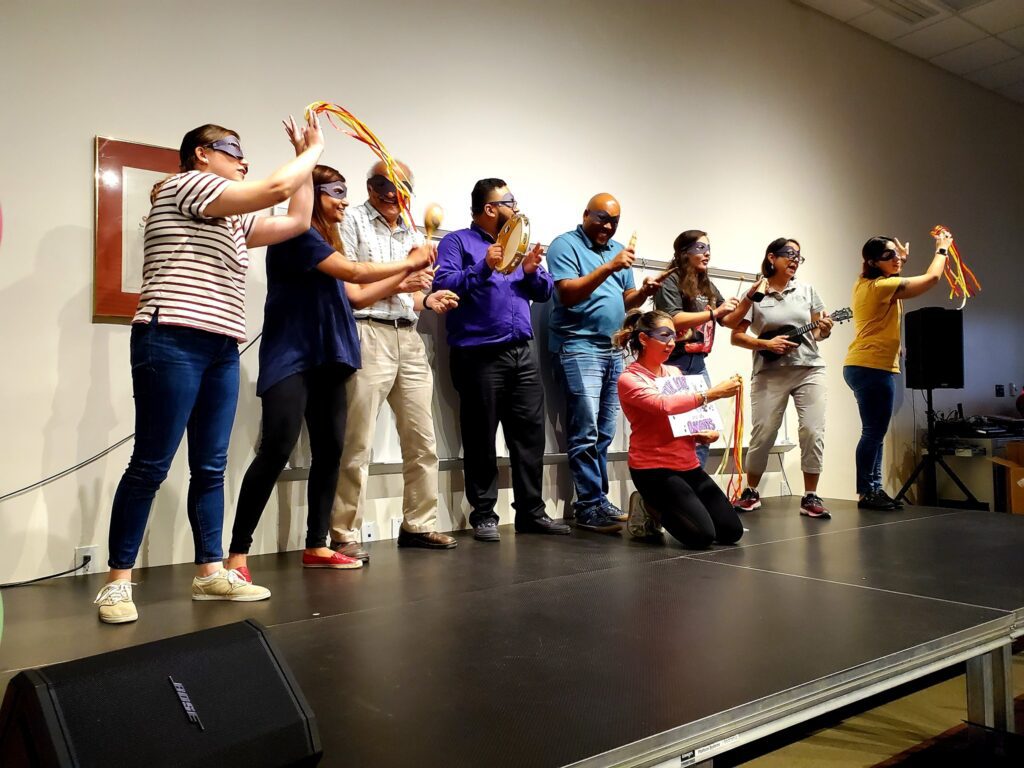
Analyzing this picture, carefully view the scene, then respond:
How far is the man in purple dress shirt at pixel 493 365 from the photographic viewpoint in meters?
3.51

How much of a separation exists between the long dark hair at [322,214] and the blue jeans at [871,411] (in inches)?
122

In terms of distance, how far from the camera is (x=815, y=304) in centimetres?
443

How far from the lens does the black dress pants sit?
351cm

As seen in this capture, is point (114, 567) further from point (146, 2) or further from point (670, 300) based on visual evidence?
point (670, 300)

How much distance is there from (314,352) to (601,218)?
6.03 ft

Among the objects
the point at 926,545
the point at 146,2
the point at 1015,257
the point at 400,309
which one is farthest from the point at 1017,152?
the point at 146,2

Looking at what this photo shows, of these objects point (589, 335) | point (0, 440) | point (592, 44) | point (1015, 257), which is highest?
point (592, 44)

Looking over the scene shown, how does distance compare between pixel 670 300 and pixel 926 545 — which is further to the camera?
pixel 670 300

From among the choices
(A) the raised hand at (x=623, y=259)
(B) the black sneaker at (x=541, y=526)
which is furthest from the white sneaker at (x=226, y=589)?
(A) the raised hand at (x=623, y=259)

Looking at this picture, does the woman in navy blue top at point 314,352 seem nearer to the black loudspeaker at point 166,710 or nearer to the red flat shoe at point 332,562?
the red flat shoe at point 332,562

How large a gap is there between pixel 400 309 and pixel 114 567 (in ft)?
4.99

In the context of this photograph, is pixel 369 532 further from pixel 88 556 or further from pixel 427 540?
pixel 88 556

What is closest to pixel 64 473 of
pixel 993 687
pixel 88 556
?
pixel 88 556

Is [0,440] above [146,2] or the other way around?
the other way around
